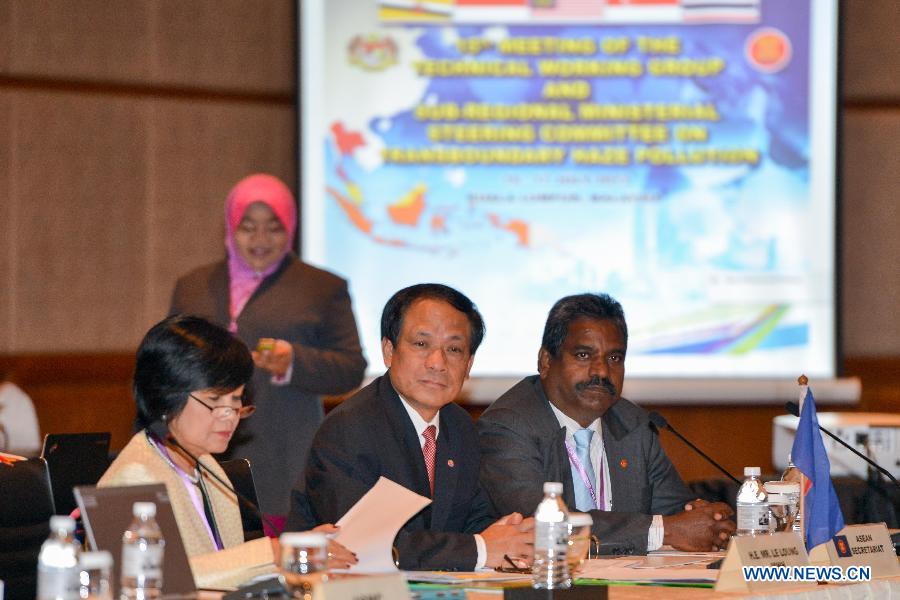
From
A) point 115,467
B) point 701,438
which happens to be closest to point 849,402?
point 701,438

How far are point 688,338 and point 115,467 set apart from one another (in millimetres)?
4316

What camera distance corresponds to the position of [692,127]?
258 inches

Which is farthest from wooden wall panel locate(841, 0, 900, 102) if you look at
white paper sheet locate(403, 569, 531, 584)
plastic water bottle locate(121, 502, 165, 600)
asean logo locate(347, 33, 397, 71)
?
plastic water bottle locate(121, 502, 165, 600)

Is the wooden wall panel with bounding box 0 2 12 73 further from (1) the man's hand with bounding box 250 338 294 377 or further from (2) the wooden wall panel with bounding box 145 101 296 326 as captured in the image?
(1) the man's hand with bounding box 250 338 294 377

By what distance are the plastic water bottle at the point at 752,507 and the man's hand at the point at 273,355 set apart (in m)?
1.60

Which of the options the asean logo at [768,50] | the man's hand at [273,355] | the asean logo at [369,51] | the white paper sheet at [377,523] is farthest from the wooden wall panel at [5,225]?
the white paper sheet at [377,523]

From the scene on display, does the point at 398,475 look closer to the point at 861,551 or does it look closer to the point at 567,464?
the point at 567,464

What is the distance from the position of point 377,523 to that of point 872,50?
5118 millimetres

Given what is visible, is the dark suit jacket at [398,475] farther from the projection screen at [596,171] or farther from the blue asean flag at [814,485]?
the projection screen at [596,171]

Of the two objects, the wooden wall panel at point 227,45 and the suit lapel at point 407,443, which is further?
the wooden wall panel at point 227,45

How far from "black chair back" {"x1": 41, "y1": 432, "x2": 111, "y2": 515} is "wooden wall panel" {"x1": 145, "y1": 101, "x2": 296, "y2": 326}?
3.34m

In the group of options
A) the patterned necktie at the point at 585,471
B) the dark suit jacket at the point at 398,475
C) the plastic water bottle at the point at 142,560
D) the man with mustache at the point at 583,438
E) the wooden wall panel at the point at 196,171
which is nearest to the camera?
the plastic water bottle at the point at 142,560

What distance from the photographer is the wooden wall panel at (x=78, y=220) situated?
6129 mm
